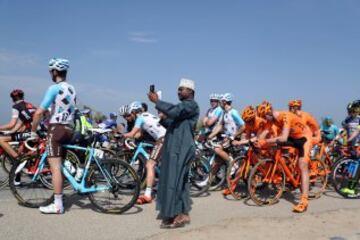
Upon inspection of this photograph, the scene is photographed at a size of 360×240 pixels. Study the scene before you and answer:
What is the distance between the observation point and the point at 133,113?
869cm

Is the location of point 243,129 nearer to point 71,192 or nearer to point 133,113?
point 133,113

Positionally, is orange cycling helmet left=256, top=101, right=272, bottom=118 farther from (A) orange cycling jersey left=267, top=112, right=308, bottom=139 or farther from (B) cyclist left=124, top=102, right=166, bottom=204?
(B) cyclist left=124, top=102, right=166, bottom=204

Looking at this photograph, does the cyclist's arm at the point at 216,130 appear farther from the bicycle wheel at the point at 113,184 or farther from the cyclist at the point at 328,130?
the cyclist at the point at 328,130

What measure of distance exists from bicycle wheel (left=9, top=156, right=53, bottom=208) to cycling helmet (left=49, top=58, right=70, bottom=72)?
1.61 metres

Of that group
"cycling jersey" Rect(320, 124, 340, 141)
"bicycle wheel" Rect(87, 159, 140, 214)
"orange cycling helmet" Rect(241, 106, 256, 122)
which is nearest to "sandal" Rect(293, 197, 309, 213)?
"orange cycling helmet" Rect(241, 106, 256, 122)

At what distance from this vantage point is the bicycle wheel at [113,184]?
6211mm

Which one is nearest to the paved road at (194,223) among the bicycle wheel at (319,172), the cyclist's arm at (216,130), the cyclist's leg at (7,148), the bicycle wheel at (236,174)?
the bicycle wheel at (236,174)

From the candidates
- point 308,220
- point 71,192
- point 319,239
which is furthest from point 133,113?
point 319,239

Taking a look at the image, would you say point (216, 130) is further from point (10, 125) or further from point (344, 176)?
point (10, 125)

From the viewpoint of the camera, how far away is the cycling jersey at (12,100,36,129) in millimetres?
8180

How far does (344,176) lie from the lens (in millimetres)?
8609

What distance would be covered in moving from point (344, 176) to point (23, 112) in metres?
7.12

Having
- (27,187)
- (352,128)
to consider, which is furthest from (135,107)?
(352,128)

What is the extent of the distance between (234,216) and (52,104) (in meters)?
3.43
